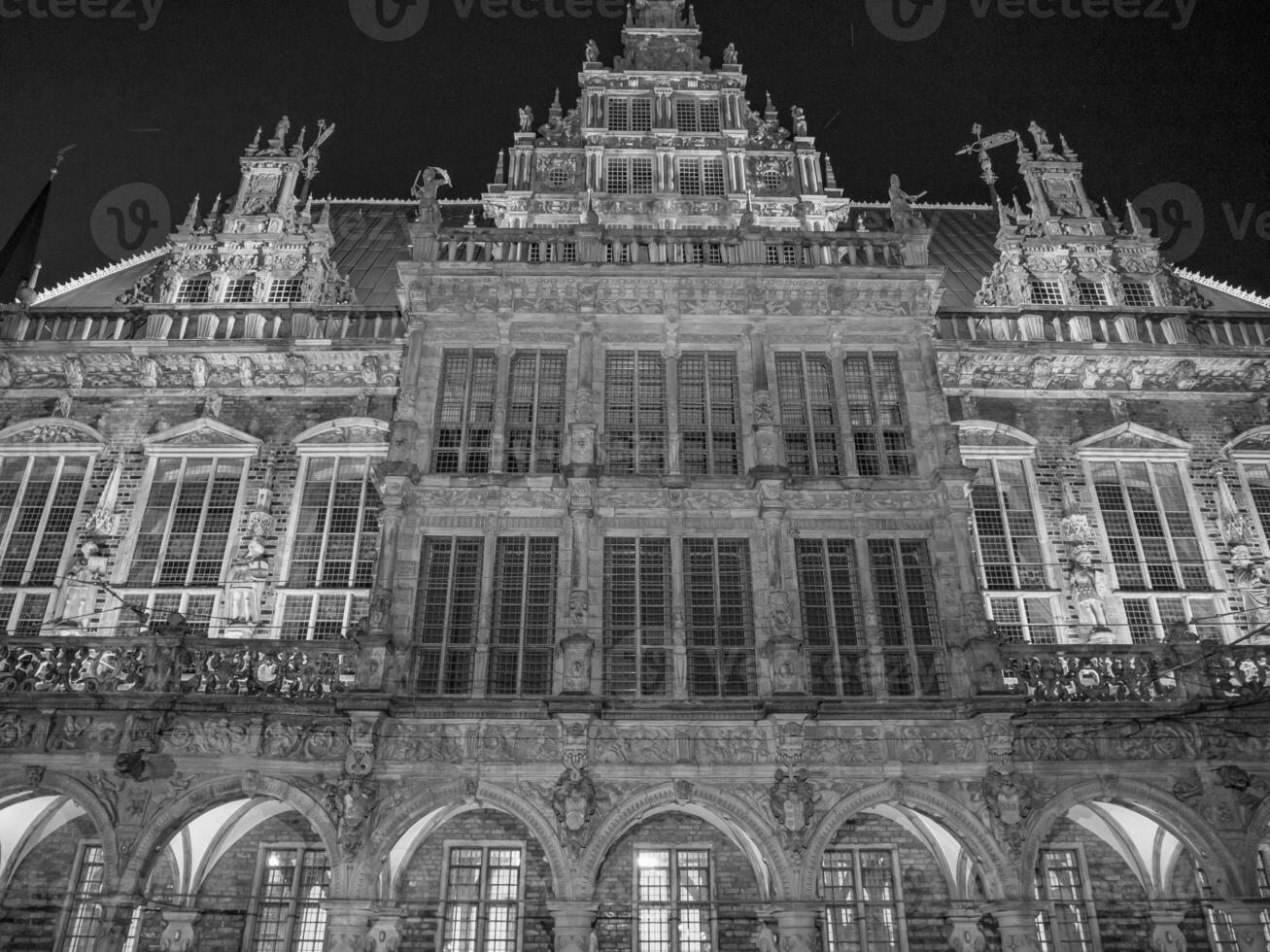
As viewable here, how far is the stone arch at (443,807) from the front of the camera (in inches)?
579

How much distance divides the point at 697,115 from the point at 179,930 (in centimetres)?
2184

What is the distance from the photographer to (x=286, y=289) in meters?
24.0

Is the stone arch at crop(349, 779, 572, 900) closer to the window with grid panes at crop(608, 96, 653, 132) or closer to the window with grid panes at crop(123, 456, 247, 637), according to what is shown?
the window with grid panes at crop(123, 456, 247, 637)

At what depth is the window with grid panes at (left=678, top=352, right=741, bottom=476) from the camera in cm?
1877

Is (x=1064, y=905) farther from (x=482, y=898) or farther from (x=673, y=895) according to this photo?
(x=482, y=898)

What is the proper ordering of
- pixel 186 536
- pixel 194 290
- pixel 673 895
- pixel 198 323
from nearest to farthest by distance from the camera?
pixel 673 895 < pixel 186 536 < pixel 198 323 < pixel 194 290

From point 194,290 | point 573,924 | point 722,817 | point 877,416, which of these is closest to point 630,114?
point 194,290

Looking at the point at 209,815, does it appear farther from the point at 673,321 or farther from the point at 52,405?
the point at 673,321

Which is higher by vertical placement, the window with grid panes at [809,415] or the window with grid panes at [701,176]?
the window with grid panes at [701,176]

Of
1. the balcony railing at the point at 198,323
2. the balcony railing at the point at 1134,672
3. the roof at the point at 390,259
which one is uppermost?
the roof at the point at 390,259

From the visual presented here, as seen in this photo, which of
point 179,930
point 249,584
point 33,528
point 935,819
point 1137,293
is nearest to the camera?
point 935,819

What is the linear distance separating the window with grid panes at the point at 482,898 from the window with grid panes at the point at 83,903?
18.5ft

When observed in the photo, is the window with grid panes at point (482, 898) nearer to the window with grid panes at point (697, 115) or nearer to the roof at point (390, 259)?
the roof at point (390, 259)

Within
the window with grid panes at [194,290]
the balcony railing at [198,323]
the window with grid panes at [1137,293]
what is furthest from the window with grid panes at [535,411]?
the window with grid panes at [1137,293]
